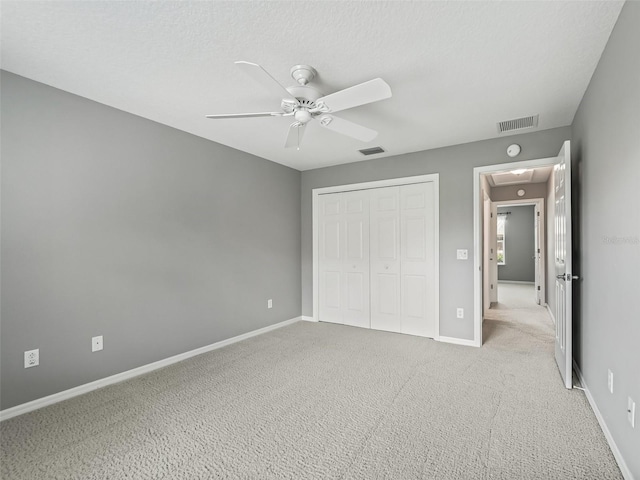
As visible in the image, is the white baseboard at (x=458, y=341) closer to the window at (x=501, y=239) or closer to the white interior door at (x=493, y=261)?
the white interior door at (x=493, y=261)

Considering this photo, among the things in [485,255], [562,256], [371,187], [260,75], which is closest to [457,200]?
[371,187]

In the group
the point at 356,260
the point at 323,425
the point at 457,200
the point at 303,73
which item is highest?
the point at 303,73

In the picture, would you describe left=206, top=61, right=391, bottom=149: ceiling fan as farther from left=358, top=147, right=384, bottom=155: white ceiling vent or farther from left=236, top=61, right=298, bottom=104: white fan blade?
left=358, top=147, right=384, bottom=155: white ceiling vent

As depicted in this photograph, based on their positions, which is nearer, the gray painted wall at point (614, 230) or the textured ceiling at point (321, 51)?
the gray painted wall at point (614, 230)

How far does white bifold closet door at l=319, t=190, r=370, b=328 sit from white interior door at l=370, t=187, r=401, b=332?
11cm

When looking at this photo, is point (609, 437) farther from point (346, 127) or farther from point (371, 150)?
point (371, 150)

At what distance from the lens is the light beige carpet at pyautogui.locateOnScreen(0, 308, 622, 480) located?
5.57 feet

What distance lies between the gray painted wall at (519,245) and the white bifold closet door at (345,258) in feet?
23.0

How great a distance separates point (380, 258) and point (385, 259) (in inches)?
3.0

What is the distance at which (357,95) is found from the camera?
197cm

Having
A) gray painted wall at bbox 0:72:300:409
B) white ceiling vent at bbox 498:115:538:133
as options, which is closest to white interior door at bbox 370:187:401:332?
white ceiling vent at bbox 498:115:538:133

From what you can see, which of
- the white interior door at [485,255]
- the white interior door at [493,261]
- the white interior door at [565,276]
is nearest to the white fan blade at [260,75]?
the white interior door at [565,276]

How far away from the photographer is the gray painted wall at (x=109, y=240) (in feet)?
7.42

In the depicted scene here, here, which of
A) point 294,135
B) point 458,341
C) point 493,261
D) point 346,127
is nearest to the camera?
point 346,127
